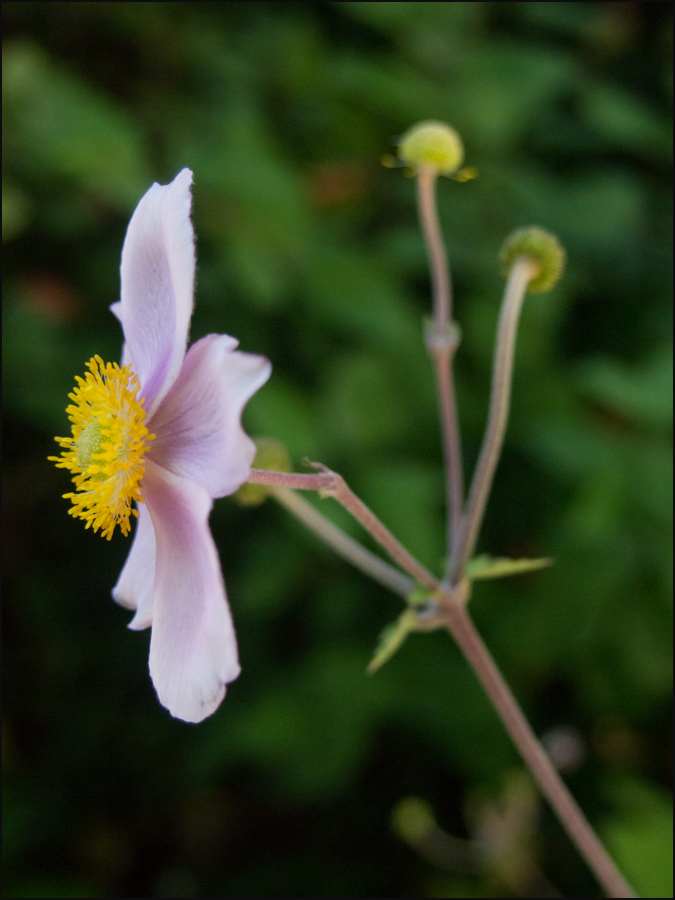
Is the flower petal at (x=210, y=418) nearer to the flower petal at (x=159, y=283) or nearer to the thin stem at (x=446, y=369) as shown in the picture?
the flower petal at (x=159, y=283)

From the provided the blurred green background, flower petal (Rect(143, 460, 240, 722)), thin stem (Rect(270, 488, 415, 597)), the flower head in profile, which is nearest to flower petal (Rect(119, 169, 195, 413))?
the flower head in profile

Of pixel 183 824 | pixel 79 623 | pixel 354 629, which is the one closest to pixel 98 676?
pixel 79 623

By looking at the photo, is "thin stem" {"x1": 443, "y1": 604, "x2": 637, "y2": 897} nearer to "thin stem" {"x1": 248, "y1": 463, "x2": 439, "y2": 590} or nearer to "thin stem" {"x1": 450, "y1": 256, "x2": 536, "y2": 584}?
"thin stem" {"x1": 450, "y1": 256, "x2": 536, "y2": 584}

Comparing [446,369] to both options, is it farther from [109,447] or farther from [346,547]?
[109,447]

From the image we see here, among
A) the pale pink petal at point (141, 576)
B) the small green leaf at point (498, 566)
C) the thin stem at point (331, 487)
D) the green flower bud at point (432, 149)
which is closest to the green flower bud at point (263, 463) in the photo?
the pale pink petal at point (141, 576)

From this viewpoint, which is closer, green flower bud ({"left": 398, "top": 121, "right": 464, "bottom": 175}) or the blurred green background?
green flower bud ({"left": 398, "top": 121, "right": 464, "bottom": 175})

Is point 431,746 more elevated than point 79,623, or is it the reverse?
point 79,623

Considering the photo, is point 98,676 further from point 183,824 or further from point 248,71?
point 248,71
